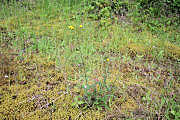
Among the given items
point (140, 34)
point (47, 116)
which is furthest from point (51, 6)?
point (47, 116)

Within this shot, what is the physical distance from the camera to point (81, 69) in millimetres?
1990

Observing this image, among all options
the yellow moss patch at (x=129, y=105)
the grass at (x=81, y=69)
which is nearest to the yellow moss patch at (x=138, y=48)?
the grass at (x=81, y=69)

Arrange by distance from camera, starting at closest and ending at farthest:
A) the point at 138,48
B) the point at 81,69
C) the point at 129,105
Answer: the point at 129,105 → the point at 81,69 → the point at 138,48

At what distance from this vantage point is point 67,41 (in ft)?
8.82

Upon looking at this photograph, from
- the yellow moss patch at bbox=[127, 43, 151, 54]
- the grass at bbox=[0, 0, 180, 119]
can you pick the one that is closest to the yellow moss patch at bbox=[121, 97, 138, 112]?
the grass at bbox=[0, 0, 180, 119]

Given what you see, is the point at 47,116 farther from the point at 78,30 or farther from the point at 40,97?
the point at 78,30

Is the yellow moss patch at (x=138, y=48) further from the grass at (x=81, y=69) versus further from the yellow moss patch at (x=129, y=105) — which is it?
the yellow moss patch at (x=129, y=105)

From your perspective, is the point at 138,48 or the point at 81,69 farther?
the point at 138,48

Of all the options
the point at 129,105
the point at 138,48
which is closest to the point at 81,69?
the point at 129,105

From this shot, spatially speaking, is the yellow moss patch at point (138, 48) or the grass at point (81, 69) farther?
the yellow moss patch at point (138, 48)

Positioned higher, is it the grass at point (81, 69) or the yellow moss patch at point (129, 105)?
the grass at point (81, 69)

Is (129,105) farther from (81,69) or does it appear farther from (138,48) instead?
(138,48)

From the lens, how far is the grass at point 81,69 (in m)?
1.45

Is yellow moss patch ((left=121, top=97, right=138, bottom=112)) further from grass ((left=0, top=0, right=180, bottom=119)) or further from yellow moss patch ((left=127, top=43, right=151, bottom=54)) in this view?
yellow moss patch ((left=127, top=43, right=151, bottom=54))
